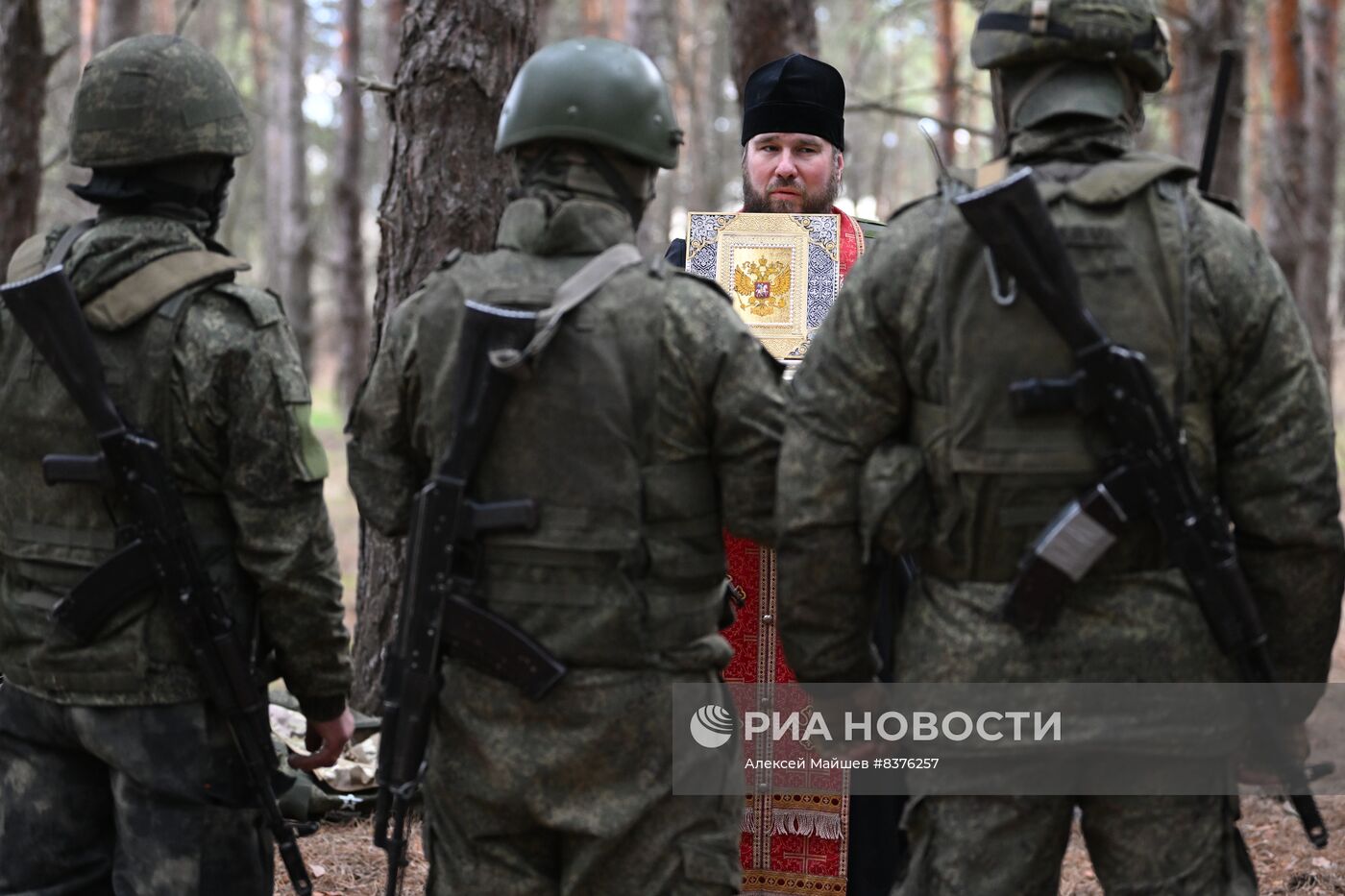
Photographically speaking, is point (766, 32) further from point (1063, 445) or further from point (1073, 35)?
point (1063, 445)

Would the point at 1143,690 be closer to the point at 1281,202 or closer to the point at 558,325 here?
the point at 558,325

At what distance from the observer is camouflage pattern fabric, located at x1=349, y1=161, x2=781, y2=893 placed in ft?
10.4

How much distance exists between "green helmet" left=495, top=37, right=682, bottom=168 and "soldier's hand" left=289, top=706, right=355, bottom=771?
1.47m

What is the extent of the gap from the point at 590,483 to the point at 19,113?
6142mm

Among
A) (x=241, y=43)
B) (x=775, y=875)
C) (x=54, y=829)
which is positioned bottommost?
(x=775, y=875)

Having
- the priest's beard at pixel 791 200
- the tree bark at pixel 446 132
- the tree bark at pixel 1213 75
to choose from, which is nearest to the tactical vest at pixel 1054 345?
the priest's beard at pixel 791 200

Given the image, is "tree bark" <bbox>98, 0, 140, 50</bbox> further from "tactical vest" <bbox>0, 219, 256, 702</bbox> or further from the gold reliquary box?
"tactical vest" <bbox>0, 219, 256, 702</bbox>

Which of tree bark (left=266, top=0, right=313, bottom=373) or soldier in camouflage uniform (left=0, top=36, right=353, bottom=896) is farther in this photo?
tree bark (left=266, top=0, right=313, bottom=373)

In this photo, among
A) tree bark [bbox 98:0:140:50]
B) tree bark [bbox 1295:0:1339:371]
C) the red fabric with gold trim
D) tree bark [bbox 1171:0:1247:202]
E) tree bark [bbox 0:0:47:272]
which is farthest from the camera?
tree bark [bbox 1295:0:1339:371]

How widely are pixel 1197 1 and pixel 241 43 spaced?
2985cm

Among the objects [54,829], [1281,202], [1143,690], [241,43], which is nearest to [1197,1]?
[1281,202]

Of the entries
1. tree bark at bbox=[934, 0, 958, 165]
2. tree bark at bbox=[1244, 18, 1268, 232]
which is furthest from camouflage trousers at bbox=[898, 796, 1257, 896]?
tree bark at bbox=[1244, 18, 1268, 232]

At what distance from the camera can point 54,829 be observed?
139 inches

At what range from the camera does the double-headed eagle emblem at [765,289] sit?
4555 millimetres
